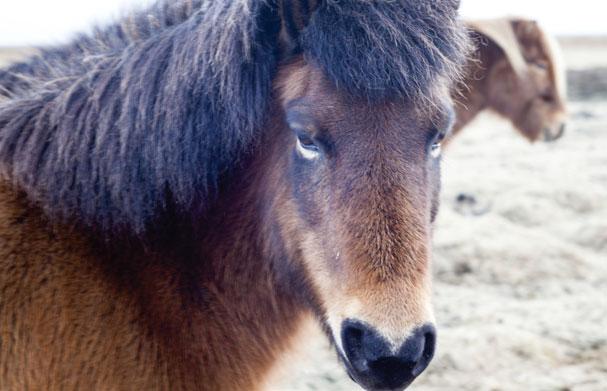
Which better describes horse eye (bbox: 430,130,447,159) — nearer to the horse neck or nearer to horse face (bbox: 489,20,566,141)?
the horse neck

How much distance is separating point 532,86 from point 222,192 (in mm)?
5882

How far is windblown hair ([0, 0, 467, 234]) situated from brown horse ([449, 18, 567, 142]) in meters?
4.91

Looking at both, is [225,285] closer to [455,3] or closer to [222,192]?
[222,192]

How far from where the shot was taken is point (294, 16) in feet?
8.36

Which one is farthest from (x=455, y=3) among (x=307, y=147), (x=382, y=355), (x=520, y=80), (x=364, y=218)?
(x=520, y=80)

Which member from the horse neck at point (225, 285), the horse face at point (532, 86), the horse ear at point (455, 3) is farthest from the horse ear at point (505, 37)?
the horse neck at point (225, 285)

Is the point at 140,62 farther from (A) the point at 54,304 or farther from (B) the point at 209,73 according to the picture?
(A) the point at 54,304

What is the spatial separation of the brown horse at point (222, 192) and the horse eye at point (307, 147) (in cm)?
1

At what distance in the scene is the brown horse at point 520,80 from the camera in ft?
24.3

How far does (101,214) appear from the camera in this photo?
102 inches

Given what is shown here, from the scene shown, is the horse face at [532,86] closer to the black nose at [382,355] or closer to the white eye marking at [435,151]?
the white eye marking at [435,151]

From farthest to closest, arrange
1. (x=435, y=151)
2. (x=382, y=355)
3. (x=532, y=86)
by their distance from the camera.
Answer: (x=532, y=86), (x=435, y=151), (x=382, y=355)

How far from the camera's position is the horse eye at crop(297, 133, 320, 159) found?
247 centimetres

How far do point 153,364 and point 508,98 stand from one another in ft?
20.1
